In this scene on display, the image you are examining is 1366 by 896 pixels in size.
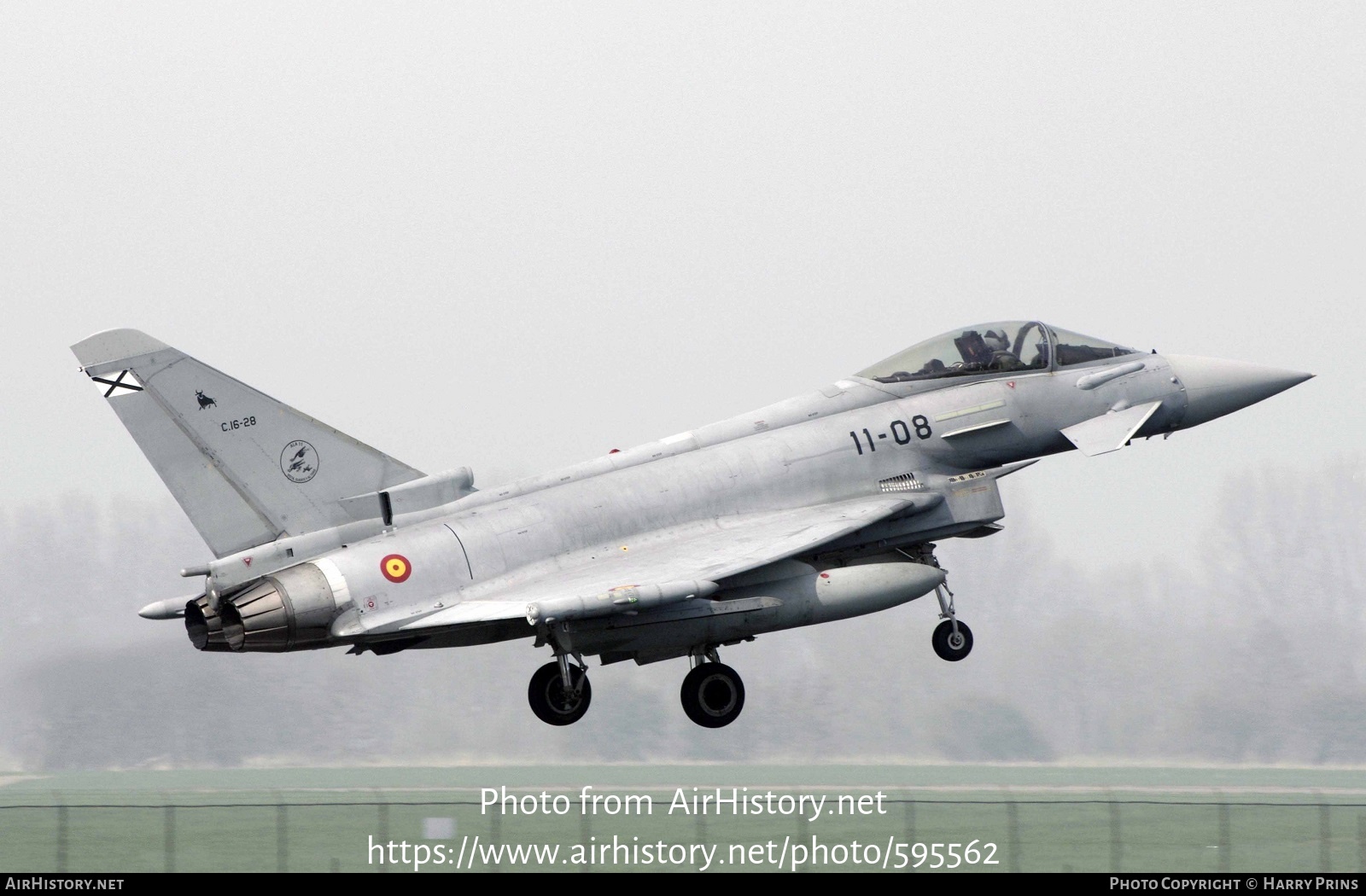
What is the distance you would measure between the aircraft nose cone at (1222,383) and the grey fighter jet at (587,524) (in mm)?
1077

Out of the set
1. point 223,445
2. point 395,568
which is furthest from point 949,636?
point 223,445

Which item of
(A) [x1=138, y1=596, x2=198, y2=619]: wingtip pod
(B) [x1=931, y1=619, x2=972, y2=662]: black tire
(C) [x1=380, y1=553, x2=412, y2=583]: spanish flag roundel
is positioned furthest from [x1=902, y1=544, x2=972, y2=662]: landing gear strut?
(A) [x1=138, y1=596, x2=198, y2=619]: wingtip pod

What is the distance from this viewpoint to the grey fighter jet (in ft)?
53.6

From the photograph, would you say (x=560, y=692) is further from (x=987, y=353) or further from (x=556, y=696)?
(x=987, y=353)

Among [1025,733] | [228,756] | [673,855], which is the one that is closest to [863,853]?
[673,855]

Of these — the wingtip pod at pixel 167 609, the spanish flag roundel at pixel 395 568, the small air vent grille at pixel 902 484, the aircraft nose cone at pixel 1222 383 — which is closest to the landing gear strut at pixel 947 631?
the small air vent grille at pixel 902 484

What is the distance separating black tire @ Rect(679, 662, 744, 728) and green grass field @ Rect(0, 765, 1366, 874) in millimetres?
8848

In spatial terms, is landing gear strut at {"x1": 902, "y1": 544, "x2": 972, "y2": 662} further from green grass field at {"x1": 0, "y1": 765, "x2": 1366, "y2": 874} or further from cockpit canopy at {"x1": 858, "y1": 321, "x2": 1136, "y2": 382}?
green grass field at {"x1": 0, "y1": 765, "x2": 1366, "y2": 874}

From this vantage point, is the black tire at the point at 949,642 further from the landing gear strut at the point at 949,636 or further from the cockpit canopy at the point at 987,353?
the cockpit canopy at the point at 987,353

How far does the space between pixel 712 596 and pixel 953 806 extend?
19.8 meters

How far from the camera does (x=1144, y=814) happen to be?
109ft

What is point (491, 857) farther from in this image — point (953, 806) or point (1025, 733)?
point (1025, 733)

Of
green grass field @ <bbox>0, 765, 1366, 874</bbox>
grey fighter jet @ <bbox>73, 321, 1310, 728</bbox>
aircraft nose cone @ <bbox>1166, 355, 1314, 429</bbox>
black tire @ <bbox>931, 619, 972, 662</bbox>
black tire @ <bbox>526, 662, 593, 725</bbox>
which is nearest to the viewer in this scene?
grey fighter jet @ <bbox>73, 321, 1310, 728</bbox>

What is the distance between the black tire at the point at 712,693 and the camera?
1795 cm
